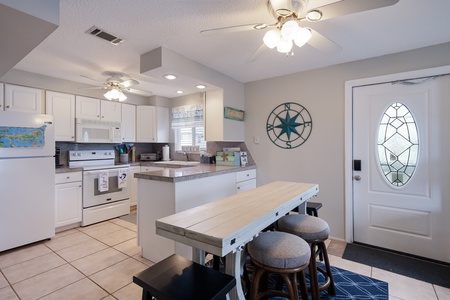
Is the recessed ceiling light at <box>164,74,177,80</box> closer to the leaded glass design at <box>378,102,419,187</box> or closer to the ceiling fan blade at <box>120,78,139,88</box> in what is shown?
the ceiling fan blade at <box>120,78,139,88</box>

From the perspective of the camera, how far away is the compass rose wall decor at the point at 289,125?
3.14 metres

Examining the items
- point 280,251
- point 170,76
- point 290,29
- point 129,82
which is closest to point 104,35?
point 170,76

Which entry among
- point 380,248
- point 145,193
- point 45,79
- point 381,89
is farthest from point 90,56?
point 380,248

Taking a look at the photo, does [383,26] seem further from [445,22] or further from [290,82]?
[290,82]

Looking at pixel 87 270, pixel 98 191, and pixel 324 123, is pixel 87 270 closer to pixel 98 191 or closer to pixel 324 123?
pixel 98 191

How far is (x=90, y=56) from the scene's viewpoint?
2.58 m

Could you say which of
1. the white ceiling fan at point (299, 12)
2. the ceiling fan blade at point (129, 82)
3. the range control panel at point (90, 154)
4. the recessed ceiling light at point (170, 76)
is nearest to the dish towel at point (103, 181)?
the range control panel at point (90, 154)

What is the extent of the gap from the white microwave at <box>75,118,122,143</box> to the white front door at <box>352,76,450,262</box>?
3.88 metres

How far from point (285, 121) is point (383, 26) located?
158cm

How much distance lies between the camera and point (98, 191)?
3510 millimetres

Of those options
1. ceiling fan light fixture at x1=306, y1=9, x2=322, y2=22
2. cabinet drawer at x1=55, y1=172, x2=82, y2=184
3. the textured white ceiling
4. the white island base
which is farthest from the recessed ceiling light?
cabinet drawer at x1=55, y1=172, x2=82, y2=184

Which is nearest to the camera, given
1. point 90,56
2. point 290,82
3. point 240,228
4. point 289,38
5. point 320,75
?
point 240,228

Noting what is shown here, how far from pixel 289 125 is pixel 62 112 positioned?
352cm

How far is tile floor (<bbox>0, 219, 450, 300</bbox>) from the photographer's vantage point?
73.4 inches
